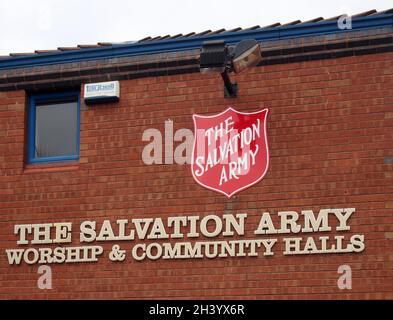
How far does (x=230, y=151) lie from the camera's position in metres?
14.7

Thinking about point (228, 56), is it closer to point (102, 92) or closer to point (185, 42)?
point (185, 42)

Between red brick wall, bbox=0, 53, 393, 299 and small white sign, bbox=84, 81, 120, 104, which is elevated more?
small white sign, bbox=84, 81, 120, 104

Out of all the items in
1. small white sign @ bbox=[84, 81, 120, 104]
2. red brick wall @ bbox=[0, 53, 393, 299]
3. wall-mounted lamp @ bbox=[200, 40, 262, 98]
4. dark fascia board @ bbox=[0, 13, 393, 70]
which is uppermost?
dark fascia board @ bbox=[0, 13, 393, 70]

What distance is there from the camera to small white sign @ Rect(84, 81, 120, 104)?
50.5 feet

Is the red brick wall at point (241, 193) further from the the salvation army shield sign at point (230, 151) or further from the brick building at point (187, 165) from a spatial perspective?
the the salvation army shield sign at point (230, 151)

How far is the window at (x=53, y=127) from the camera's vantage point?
1577 centimetres

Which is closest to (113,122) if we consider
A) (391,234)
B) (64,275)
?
(64,275)

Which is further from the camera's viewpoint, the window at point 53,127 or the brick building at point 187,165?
the window at point 53,127

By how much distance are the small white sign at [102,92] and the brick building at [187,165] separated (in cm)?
12

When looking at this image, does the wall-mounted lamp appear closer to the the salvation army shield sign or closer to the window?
the the salvation army shield sign

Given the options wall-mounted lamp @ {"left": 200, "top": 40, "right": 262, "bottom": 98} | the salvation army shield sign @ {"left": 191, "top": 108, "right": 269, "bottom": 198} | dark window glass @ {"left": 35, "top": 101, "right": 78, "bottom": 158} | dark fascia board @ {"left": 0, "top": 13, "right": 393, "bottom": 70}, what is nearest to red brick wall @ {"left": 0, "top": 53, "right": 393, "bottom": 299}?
the salvation army shield sign @ {"left": 191, "top": 108, "right": 269, "bottom": 198}

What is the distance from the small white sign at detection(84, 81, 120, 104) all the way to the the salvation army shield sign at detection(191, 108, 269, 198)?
1.37m

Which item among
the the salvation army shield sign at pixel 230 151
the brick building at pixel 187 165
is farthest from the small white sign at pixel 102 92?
the the salvation army shield sign at pixel 230 151

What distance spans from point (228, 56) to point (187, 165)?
6.42ft
